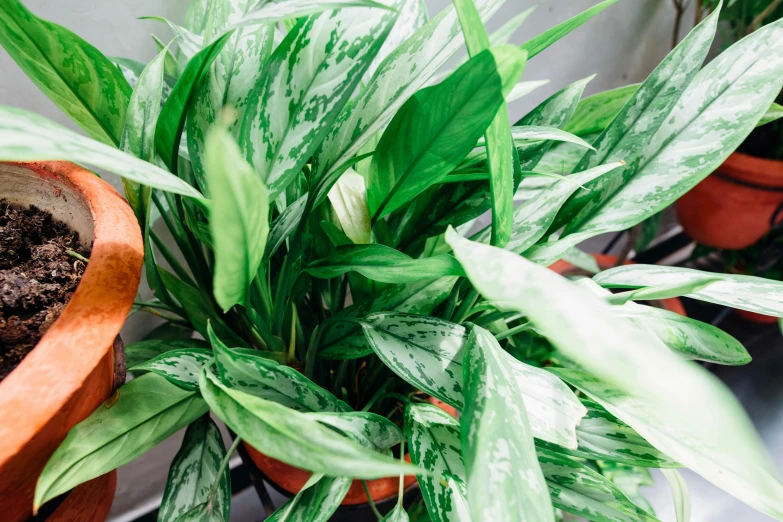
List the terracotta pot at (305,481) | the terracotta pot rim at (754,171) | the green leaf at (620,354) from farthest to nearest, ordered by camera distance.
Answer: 1. the terracotta pot rim at (754,171)
2. the terracotta pot at (305,481)
3. the green leaf at (620,354)

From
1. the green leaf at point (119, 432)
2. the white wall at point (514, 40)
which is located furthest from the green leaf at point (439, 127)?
the white wall at point (514, 40)

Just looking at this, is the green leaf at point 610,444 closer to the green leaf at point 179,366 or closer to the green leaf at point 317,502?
the green leaf at point 317,502

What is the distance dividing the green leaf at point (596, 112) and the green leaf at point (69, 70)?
42 centimetres

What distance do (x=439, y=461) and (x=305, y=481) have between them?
0.19m

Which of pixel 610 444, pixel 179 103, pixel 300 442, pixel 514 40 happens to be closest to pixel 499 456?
pixel 300 442

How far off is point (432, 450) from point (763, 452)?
222 millimetres

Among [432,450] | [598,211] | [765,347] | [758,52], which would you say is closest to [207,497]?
[432,450]

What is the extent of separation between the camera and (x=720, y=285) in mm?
398

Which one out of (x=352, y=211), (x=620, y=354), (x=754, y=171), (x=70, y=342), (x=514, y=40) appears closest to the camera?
(x=620, y=354)

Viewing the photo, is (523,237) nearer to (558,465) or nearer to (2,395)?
(558,465)

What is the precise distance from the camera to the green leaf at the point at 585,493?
378mm

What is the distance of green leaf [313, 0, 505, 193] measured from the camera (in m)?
0.34

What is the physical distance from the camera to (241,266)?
10.2 inches

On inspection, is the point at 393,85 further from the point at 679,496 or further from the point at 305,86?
the point at 679,496
